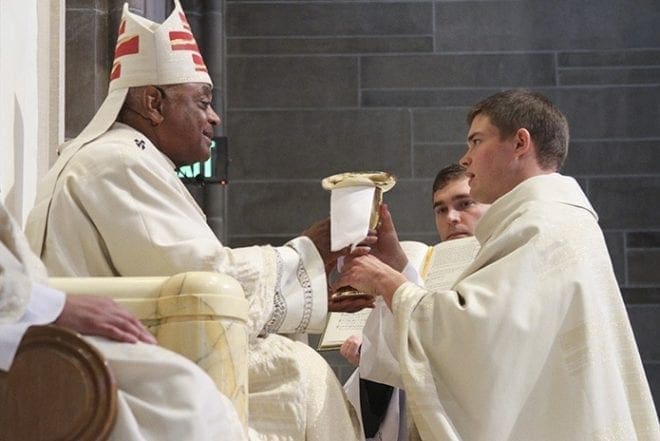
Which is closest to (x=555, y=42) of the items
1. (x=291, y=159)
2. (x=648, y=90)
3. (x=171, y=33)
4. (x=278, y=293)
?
(x=648, y=90)

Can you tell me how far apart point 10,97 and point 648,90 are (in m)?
4.89

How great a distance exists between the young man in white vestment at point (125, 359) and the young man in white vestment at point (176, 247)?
1.16m

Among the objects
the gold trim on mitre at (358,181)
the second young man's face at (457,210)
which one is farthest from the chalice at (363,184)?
the second young man's face at (457,210)

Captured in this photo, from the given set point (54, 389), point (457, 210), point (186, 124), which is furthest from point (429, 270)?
point (54, 389)

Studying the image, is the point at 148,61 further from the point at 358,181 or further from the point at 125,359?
the point at 125,359

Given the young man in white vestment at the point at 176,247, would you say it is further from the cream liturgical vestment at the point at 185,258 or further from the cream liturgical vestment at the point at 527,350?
the cream liturgical vestment at the point at 527,350

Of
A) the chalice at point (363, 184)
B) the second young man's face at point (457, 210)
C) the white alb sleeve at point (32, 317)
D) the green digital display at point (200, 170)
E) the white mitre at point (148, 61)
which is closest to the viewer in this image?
the white alb sleeve at point (32, 317)

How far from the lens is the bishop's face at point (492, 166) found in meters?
5.10

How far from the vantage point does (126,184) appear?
4.24 metres

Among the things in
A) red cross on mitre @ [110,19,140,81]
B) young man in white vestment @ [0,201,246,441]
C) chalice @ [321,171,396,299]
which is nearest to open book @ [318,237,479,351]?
chalice @ [321,171,396,299]

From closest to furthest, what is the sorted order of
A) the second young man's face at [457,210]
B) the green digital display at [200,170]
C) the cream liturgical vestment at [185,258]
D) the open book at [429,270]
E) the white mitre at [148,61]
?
the cream liturgical vestment at [185,258] → the white mitre at [148,61] → the open book at [429,270] → the second young man's face at [457,210] → the green digital display at [200,170]

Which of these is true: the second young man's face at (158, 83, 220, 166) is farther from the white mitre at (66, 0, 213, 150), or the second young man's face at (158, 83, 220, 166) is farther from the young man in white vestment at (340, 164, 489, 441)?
the young man in white vestment at (340, 164, 489, 441)

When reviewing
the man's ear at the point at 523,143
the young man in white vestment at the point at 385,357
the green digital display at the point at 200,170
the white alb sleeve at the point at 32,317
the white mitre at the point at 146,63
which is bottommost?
the young man in white vestment at the point at 385,357

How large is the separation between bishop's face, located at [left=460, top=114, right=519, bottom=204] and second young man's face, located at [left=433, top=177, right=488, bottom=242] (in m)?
1.00
